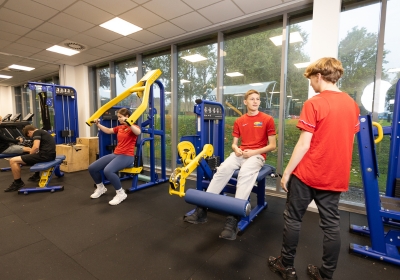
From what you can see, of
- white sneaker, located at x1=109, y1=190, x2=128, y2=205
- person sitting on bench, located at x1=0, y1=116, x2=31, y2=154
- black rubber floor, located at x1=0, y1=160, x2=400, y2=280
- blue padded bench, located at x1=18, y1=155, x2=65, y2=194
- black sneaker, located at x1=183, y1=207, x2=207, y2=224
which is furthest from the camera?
person sitting on bench, located at x1=0, y1=116, x2=31, y2=154

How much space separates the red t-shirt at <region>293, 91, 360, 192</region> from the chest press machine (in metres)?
0.60

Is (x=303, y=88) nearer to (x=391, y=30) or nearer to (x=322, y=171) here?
(x=391, y=30)

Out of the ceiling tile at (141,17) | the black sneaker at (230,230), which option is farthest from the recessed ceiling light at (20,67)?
the black sneaker at (230,230)

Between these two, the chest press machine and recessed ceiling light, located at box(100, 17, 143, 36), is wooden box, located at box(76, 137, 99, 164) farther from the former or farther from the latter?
the chest press machine

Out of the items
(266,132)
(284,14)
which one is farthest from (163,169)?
(284,14)

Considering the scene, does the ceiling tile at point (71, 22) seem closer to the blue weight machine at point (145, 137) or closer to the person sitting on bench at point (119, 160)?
the blue weight machine at point (145, 137)

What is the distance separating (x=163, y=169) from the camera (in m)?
4.00

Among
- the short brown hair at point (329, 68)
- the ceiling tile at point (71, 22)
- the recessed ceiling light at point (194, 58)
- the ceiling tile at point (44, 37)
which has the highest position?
the ceiling tile at point (44, 37)

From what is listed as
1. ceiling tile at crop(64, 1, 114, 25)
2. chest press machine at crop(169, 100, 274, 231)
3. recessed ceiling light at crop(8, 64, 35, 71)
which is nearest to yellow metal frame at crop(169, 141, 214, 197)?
chest press machine at crop(169, 100, 274, 231)

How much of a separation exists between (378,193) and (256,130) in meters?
1.22

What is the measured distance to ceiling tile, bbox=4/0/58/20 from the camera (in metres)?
2.97

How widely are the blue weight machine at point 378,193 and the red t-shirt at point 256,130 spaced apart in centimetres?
93

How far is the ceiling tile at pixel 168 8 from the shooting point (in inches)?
116

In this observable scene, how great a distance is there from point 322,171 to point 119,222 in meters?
2.14
